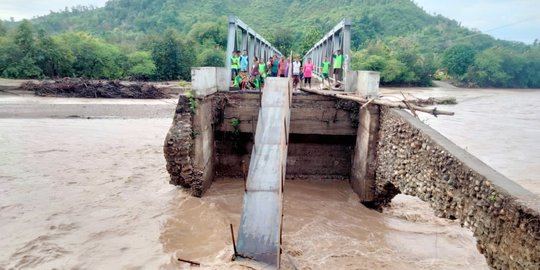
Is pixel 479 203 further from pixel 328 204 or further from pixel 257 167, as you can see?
pixel 328 204

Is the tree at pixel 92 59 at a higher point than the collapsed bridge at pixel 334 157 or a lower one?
higher

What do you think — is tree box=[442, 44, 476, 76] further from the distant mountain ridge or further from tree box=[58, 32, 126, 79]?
tree box=[58, 32, 126, 79]

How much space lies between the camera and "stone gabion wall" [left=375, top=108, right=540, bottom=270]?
4480 mm

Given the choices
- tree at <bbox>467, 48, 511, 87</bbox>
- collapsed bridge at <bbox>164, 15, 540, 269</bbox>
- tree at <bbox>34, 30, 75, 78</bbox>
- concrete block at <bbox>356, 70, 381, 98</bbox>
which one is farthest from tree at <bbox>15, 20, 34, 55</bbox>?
tree at <bbox>467, 48, 511, 87</bbox>

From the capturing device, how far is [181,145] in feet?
28.1

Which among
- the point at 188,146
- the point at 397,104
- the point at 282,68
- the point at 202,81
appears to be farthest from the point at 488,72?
the point at 188,146

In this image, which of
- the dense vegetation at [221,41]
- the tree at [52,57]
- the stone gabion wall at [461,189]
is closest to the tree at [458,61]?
the dense vegetation at [221,41]

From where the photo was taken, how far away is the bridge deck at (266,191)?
5.52 metres

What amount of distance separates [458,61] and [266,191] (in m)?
59.2

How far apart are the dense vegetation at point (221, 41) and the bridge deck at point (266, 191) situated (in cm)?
2860

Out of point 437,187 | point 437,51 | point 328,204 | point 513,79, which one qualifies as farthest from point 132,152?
point 437,51

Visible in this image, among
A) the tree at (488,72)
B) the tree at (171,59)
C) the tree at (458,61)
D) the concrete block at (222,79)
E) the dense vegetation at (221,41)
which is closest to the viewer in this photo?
the concrete block at (222,79)

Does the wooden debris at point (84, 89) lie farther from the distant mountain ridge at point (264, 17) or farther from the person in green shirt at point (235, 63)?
the distant mountain ridge at point (264, 17)

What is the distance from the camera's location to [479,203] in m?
5.33
